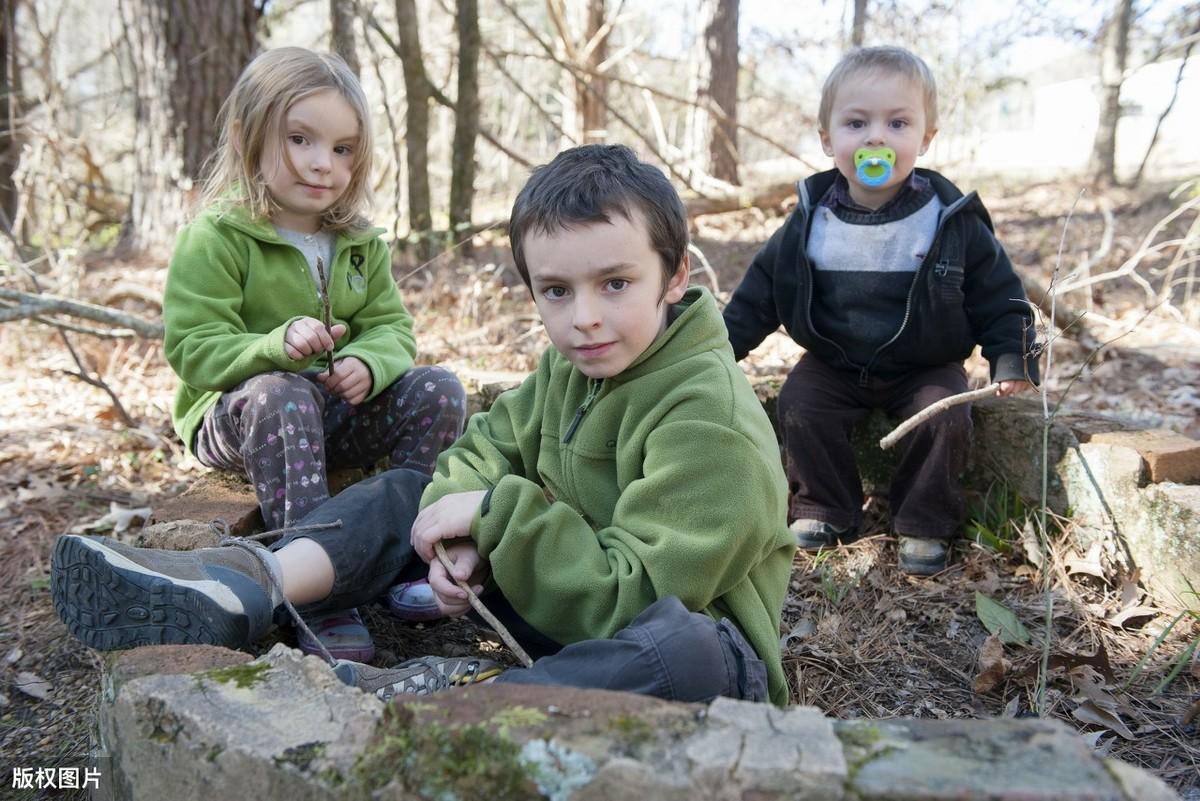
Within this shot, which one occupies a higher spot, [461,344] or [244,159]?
[244,159]

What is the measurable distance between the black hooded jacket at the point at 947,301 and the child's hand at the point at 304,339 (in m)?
1.58

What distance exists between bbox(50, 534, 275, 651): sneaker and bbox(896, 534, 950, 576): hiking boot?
6.68ft

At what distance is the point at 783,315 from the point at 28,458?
2.97 metres

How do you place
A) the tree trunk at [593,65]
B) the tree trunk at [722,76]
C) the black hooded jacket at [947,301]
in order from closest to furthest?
1. the black hooded jacket at [947,301]
2. the tree trunk at [593,65]
3. the tree trunk at [722,76]

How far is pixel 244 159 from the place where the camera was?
2.75 m

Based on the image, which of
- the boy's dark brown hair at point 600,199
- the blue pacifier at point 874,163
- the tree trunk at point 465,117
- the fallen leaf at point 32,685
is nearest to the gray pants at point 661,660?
the boy's dark brown hair at point 600,199

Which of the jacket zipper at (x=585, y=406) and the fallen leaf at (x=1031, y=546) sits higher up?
the jacket zipper at (x=585, y=406)

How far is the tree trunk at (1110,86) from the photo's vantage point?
8781mm

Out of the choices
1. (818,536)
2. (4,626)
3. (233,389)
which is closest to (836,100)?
(818,536)

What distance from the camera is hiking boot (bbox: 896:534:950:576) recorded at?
295 centimetres

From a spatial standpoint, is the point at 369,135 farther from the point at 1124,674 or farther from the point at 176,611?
the point at 1124,674

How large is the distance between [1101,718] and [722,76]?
24.6ft

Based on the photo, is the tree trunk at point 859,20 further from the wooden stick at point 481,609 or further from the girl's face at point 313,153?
the wooden stick at point 481,609

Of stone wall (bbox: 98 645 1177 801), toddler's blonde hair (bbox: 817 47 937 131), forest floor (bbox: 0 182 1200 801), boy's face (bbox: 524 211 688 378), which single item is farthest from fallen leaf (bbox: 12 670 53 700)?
toddler's blonde hair (bbox: 817 47 937 131)
